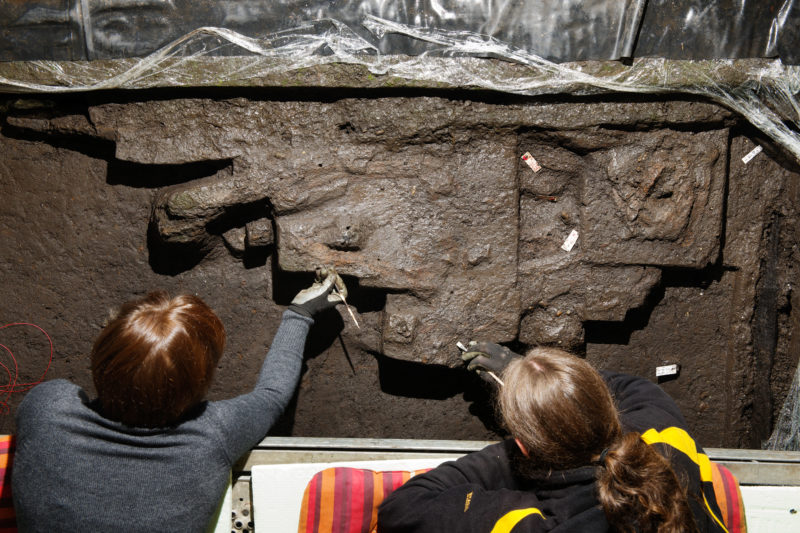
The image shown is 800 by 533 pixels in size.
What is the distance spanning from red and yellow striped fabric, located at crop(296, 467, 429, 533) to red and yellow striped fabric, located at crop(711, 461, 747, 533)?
3.80 feet

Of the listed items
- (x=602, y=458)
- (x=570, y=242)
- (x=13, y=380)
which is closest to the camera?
(x=602, y=458)

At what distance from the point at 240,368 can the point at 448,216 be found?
1256 millimetres

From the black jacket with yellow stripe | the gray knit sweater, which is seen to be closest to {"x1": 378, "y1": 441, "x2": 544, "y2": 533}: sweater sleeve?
the black jacket with yellow stripe

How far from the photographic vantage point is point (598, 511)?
1.41 meters

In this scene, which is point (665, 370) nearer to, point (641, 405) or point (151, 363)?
point (641, 405)

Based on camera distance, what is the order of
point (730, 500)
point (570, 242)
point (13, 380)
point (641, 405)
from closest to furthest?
point (641, 405), point (730, 500), point (570, 242), point (13, 380)

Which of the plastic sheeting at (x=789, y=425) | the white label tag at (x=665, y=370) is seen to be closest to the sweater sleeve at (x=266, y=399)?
the white label tag at (x=665, y=370)

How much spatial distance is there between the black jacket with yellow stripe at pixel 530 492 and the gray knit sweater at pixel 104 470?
0.61 m

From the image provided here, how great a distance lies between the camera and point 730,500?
6.67ft

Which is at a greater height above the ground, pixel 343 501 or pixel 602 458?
pixel 602 458

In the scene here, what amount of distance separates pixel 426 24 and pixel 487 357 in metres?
1.52

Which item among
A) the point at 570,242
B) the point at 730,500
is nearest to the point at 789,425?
the point at 730,500

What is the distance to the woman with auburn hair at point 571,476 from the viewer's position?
53.9 inches

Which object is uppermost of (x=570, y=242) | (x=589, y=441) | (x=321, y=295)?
(x=570, y=242)
